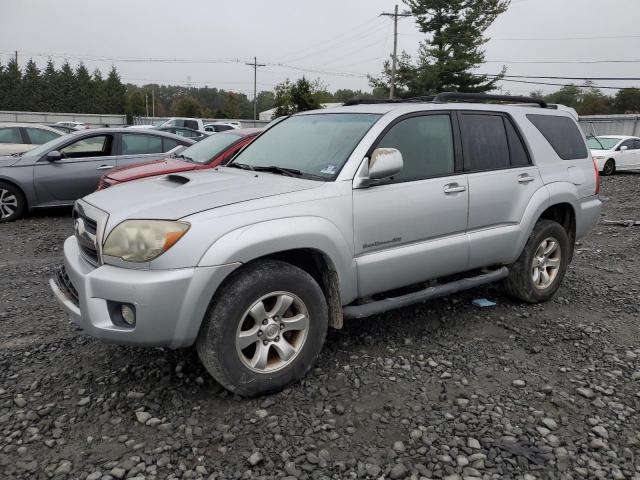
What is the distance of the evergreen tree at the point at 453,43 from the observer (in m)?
38.1

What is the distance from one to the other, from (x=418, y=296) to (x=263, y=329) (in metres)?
1.26

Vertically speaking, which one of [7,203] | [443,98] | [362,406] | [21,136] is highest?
[443,98]

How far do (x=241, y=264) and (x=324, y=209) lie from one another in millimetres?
661

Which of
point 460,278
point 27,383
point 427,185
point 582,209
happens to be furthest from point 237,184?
point 582,209

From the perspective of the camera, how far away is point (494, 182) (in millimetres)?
4230

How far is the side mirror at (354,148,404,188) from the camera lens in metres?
3.35

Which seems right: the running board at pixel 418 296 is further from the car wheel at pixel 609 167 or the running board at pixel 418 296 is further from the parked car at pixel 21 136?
the car wheel at pixel 609 167

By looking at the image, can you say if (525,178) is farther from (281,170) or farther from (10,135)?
(10,135)

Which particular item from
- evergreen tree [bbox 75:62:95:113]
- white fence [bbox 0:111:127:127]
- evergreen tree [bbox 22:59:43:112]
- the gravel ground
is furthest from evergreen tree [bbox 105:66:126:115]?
the gravel ground

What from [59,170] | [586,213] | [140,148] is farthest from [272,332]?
[140,148]

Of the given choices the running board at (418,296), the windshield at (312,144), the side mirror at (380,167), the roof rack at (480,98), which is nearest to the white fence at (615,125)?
the roof rack at (480,98)

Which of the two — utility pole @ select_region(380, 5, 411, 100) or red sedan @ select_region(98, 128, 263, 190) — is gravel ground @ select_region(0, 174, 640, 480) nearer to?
red sedan @ select_region(98, 128, 263, 190)

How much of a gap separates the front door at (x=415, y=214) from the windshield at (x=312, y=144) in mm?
239

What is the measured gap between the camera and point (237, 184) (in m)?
3.37
